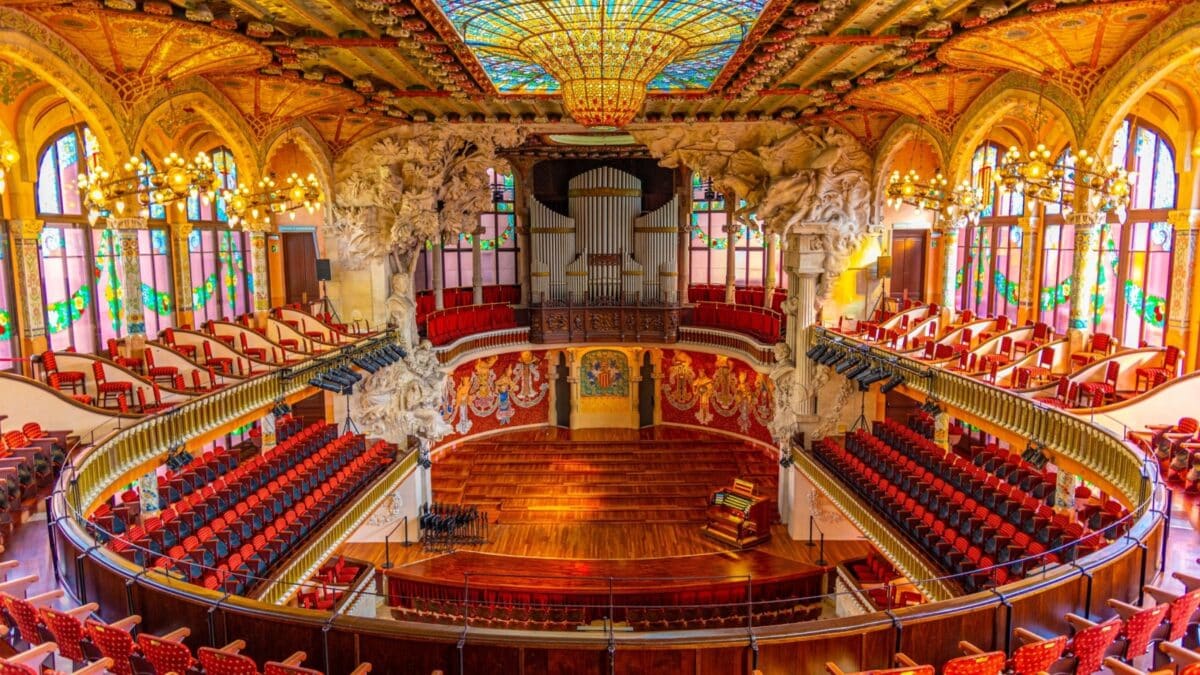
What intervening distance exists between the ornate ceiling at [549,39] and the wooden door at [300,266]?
8.34 m

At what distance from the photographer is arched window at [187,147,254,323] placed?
72.4 ft

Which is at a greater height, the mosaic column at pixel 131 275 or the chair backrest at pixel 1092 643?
the mosaic column at pixel 131 275

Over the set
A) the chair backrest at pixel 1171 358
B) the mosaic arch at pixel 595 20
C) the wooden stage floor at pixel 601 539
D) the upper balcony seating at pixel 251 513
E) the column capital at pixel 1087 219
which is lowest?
the wooden stage floor at pixel 601 539

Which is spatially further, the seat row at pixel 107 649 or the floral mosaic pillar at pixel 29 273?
the floral mosaic pillar at pixel 29 273

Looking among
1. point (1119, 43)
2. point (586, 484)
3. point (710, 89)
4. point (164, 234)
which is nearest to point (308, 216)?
point (164, 234)

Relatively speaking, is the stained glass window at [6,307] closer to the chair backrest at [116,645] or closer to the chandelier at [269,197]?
the chandelier at [269,197]

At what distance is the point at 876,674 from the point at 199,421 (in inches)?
426

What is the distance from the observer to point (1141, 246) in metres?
16.6

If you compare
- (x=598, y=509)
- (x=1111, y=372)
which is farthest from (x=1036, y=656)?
(x=598, y=509)

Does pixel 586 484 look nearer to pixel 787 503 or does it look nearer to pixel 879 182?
pixel 787 503

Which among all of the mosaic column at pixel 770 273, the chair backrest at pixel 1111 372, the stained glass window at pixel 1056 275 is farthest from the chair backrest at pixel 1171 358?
the mosaic column at pixel 770 273

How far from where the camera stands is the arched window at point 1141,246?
625 inches

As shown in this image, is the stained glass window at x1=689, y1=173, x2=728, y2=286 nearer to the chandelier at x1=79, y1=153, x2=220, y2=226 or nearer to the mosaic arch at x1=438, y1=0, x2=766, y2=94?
the mosaic arch at x1=438, y1=0, x2=766, y2=94

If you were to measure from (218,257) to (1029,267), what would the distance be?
904 inches
